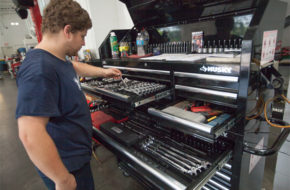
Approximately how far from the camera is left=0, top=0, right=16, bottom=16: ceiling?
9.82 metres

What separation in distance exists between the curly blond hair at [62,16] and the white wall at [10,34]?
14.9 m

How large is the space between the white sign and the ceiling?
1271 centimetres

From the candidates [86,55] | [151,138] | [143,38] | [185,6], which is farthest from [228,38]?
[86,55]

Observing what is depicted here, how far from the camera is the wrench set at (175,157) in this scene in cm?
83

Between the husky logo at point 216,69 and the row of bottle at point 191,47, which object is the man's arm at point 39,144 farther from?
the row of bottle at point 191,47

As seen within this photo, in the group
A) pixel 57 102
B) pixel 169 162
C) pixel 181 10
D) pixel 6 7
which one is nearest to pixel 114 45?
pixel 181 10

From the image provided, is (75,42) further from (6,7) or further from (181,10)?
(6,7)

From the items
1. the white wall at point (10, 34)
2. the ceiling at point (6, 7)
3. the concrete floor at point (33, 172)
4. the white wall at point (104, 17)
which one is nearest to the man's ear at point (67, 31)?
the concrete floor at point (33, 172)

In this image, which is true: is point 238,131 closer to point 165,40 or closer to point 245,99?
point 245,99

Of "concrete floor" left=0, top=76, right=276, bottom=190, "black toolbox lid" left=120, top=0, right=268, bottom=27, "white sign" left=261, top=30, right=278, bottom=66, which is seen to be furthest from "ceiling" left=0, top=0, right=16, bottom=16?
"white sign" left=261, top=30, right=278, bottom=66

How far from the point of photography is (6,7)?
1097 cm

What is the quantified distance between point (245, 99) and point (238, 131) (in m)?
0.18

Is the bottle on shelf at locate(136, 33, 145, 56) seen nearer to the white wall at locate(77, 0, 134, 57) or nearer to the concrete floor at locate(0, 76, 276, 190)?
the white wall at locate(77, 0, 134, 57)

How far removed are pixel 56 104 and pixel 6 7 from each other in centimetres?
1444
